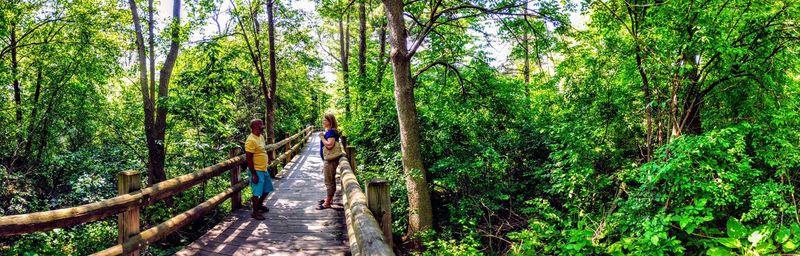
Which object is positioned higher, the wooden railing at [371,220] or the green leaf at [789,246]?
the wooden railing at [371,220]

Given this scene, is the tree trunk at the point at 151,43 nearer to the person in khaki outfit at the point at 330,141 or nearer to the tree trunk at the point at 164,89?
the tree trunk at the point at 164,89

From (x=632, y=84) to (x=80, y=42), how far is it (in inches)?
503

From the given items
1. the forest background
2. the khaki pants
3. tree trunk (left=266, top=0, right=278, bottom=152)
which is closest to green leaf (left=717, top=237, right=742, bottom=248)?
the forest background

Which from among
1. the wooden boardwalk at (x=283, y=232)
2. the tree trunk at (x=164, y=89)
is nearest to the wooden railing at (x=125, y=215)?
the wooden boardwalk at (x=283, y=232)

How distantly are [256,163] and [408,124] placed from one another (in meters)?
2.49

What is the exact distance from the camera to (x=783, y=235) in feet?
11.6

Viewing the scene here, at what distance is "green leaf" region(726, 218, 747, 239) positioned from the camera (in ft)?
12.5

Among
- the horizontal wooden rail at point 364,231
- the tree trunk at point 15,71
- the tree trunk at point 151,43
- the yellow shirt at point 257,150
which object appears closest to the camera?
the horizontal wooden rail at point 364,231

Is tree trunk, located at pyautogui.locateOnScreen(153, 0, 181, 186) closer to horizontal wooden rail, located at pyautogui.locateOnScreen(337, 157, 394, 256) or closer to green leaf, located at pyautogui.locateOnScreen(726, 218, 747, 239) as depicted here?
horizontal wooden rail, located at pyautogui.locateOnScreen(337, 157, 394, 256)

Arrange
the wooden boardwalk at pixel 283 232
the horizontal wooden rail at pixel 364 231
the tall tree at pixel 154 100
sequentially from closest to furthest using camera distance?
1. the horizontal wooden rail at pixel 364 231
2. the wooden boardwalk at pixel 283 232
3. the tall tree at pixel 154 100

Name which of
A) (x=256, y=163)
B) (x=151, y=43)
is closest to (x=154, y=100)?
(x=151, y=43)

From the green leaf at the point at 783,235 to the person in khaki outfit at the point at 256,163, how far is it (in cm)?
592

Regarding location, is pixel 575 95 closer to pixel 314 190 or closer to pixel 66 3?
pixel 314 190

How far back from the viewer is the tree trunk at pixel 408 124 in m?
6.36
